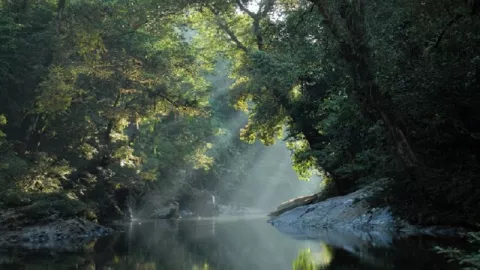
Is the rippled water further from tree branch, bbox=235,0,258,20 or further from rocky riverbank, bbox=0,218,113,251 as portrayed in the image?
tree branch, bbox=235,0,258,20

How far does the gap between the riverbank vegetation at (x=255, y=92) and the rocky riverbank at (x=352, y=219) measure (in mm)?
694

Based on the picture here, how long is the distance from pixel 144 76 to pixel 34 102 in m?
5.15

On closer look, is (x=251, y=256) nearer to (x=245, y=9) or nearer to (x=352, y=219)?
(x=352, y=219)

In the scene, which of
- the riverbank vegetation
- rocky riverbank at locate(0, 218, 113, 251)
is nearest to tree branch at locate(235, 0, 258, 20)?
the riverbank vegetation

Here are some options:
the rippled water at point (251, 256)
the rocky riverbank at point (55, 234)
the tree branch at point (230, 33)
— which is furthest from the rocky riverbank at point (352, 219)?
the tree branch at point (230, 33)

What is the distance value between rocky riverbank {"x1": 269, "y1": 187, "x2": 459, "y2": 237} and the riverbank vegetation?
694 mm

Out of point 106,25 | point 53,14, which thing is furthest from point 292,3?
point 53,14

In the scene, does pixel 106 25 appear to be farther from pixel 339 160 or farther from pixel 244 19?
pixel 339 160

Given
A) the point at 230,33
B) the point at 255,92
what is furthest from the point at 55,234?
the point at 230,33

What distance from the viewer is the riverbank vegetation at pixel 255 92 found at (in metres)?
11.1

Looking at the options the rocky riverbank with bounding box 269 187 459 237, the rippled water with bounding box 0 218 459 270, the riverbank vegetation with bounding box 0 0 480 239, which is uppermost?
the riverbank vegetation with bounding box 0 0 480 239

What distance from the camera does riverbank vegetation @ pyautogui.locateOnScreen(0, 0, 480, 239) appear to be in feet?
36.3

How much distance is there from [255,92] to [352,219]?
11786 mm

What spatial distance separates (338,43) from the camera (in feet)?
39.5
